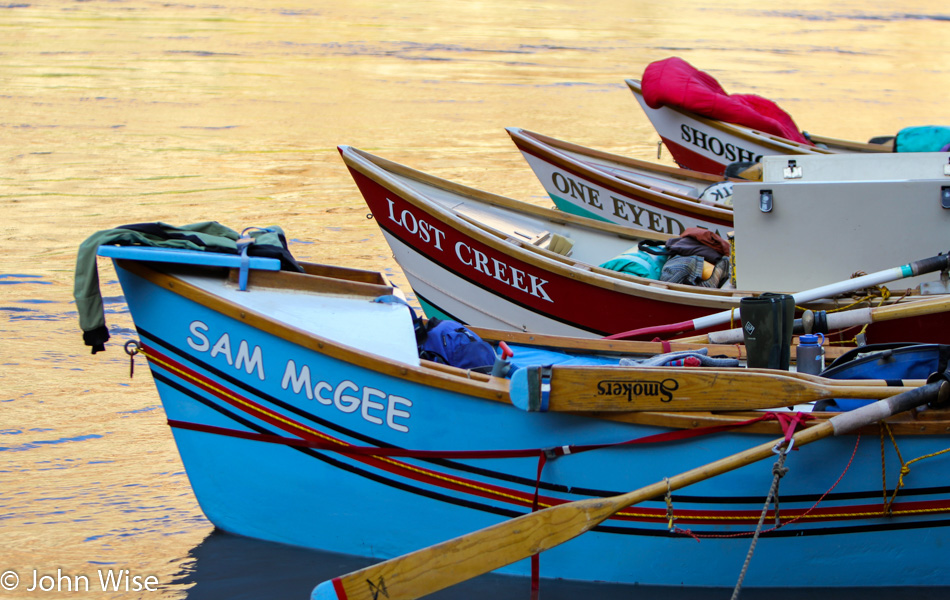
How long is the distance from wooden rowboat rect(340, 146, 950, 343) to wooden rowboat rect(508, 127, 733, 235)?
0.61 m

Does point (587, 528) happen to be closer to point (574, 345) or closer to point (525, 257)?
point (574, 345)

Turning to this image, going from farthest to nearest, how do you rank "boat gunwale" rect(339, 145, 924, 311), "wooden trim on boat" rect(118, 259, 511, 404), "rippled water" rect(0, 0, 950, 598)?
"boat gunwale" rect(339, 145, 924, 311) → "rippled water" rect(0, 0, 950, 598) → "wooden trim on boat" rect(118, 259, 511, 404)

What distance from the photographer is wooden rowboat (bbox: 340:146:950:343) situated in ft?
19.6

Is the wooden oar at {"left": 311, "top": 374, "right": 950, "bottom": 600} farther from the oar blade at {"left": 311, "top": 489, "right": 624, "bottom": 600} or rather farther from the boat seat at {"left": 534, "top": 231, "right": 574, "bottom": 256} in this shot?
the boat seat at {"left": 534, "top": 231, "right": 574, "bottom": 256}

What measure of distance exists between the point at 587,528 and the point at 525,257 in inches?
110

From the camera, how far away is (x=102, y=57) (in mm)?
20297

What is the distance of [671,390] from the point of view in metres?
3.77

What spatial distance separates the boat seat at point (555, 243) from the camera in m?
7.20

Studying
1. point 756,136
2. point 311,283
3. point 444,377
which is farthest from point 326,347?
point 756,136

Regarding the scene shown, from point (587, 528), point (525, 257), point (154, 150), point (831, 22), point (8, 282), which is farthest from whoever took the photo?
point (831, 22)

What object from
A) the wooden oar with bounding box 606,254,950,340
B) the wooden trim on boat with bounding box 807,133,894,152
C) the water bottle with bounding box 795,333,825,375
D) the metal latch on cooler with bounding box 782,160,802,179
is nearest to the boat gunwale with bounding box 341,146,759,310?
the wooden oar with bounding box 606,254,950,340

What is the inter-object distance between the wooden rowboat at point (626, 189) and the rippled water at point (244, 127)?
5.60 ft

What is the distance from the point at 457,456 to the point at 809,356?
5.88 feet

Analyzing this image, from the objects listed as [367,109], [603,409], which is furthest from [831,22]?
[603,409]
